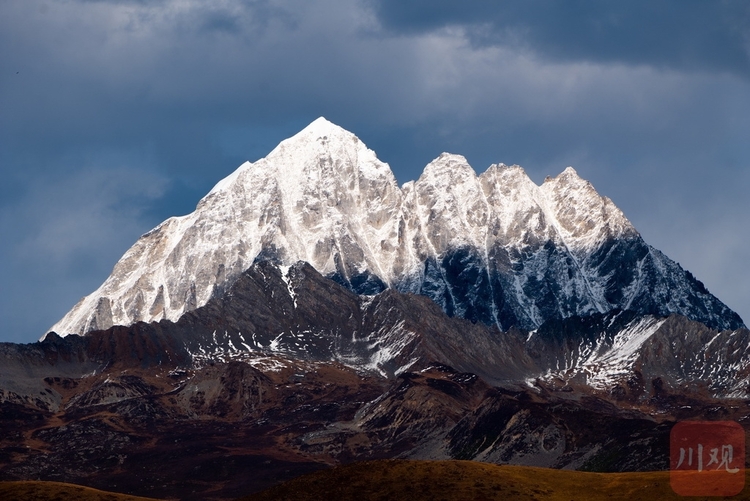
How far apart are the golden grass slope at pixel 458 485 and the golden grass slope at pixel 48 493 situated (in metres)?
20.9

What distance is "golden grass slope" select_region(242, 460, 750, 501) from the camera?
530 feet

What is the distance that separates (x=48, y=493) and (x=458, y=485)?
50.8 meters

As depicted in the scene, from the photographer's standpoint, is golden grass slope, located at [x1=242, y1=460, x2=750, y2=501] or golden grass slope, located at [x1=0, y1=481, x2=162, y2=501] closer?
golden grass slope, located at [x1=242, y1=460, x2=750, y2=501]

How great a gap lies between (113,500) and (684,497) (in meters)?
68.4

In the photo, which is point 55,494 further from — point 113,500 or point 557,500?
point 557,500

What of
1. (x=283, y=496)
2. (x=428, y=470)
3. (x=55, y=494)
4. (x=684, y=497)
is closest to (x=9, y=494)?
(x=55, y=494)

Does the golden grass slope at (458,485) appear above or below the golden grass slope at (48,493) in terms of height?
above

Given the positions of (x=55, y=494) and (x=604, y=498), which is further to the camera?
(x=55, y=494)

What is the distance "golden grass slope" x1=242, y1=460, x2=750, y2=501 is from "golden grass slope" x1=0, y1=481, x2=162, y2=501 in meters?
20.9

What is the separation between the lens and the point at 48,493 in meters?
175

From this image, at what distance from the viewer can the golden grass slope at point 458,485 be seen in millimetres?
161500

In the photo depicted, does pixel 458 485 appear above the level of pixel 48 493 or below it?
above

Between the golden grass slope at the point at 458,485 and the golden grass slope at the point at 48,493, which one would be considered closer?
the golden grass slope at the point at 458,485

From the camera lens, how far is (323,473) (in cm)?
17188
